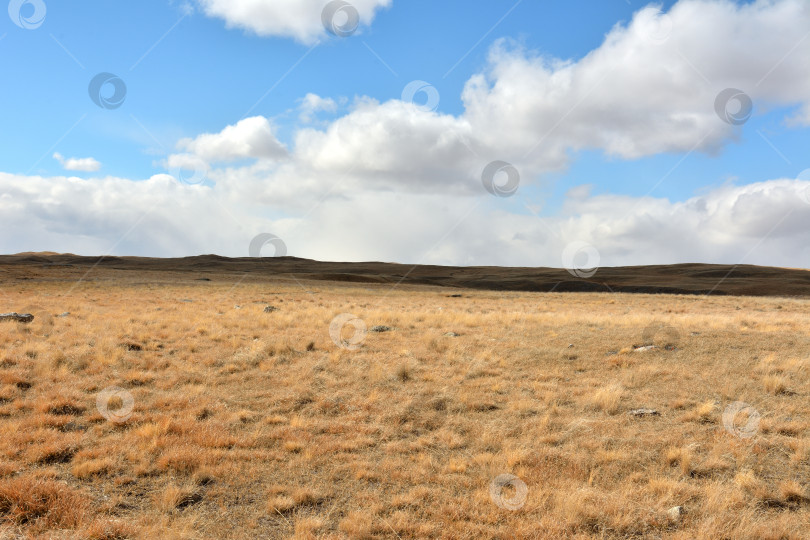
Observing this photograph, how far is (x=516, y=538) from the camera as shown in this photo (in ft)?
19.0

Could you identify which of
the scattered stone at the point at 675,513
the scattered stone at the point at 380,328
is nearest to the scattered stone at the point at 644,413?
the scattered stone at the point at 675,513

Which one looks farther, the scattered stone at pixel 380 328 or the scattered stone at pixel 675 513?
the scattered stone at pixel 380 328

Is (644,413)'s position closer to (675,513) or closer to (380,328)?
(675,513)

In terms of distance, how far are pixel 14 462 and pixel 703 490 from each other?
34.5 feet

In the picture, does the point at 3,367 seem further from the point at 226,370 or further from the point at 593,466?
the point at 593,466

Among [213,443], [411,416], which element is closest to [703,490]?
[411,416]

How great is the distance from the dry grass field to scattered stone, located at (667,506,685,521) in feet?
0.08

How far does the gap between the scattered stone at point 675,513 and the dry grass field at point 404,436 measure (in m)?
0.02

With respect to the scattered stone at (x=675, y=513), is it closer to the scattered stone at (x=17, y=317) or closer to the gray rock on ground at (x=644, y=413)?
the gray rock on ground at (x=644, y=413)

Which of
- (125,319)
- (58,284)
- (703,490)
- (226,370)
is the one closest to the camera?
(703,490)

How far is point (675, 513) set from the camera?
6.39 m

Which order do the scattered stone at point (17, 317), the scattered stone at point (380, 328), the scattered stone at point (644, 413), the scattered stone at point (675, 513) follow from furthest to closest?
the scattered stone at point (380, 328)
the scattered stone at point (17, 317)
the scattered stone at point (644, 413)
the scattered stone at point (675, 513)

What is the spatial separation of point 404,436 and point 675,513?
474 centimetres

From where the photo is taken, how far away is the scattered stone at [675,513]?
6.33 metres
